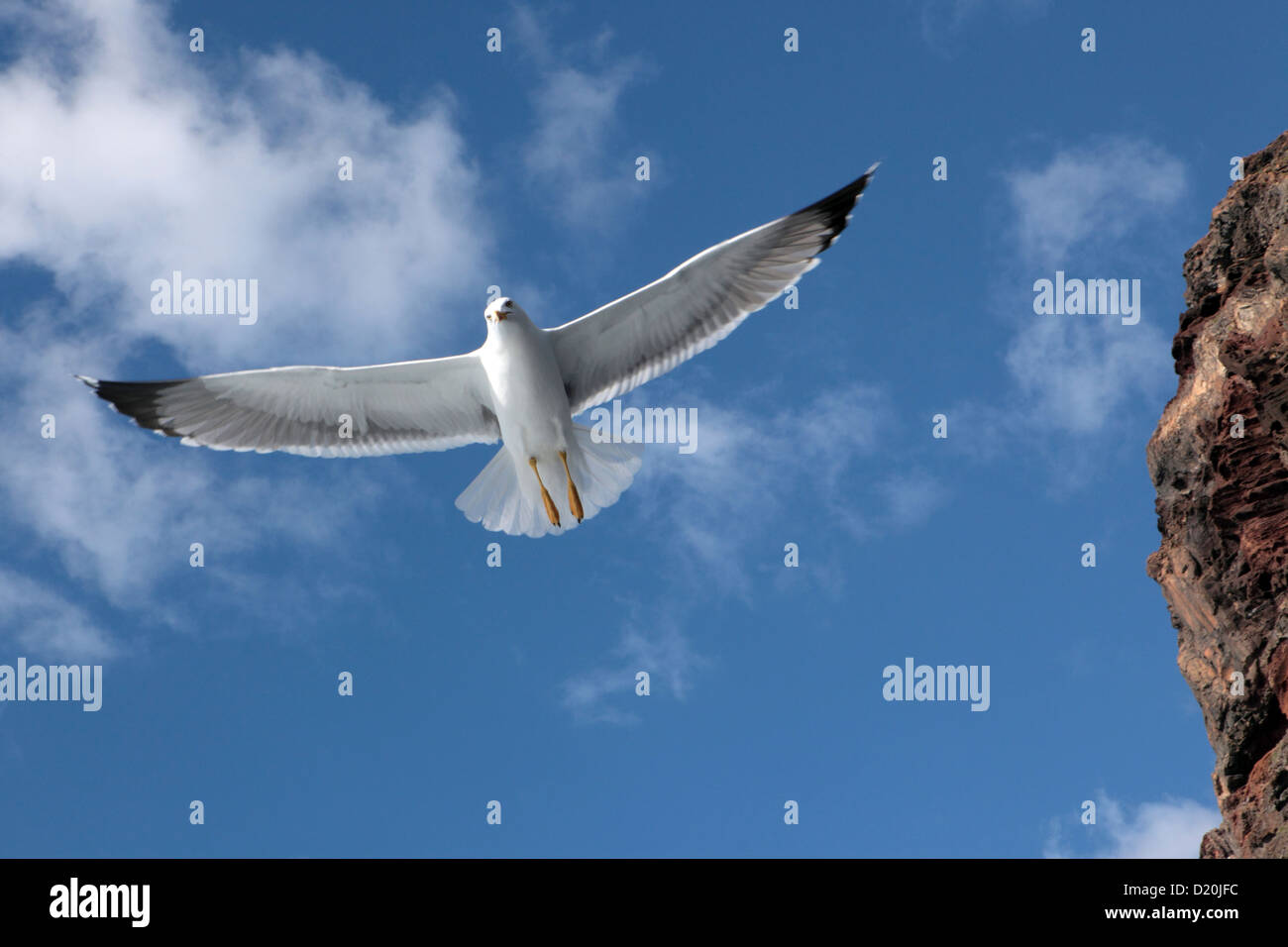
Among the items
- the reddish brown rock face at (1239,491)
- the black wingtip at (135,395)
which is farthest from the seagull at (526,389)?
the reddish brown rock face at (1239,491)

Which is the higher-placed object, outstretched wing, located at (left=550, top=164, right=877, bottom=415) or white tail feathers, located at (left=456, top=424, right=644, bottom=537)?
outstretched wing, located at (left=550, top=164, right=877, bottom=415)

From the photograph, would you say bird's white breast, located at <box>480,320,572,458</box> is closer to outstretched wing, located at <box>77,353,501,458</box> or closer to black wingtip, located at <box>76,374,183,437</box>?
outstretched wing, located at <box>77,353,501,458</box>

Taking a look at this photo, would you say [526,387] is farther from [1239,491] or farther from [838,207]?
[1239,491]

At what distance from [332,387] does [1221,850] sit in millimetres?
8351

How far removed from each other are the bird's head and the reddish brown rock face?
5550 millimetres

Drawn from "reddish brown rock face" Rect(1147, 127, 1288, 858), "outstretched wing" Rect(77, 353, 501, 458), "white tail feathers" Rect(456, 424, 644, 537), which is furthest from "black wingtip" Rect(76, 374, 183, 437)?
"reddish brown rock face" Rect(1147, 127, 1288, 858)

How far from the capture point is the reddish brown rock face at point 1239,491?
9305 mm

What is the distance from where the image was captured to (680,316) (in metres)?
9.75

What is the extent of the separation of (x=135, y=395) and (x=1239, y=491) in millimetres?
9020

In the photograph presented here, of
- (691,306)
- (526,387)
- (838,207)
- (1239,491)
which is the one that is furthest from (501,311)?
(1239,491)

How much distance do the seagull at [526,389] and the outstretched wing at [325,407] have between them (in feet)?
0.04

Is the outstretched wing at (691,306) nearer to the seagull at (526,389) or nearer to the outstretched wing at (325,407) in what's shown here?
the seagull at (526,389)

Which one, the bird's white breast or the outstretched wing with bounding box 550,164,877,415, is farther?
the bird's white breast

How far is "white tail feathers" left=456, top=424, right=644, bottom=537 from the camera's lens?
10000mm
